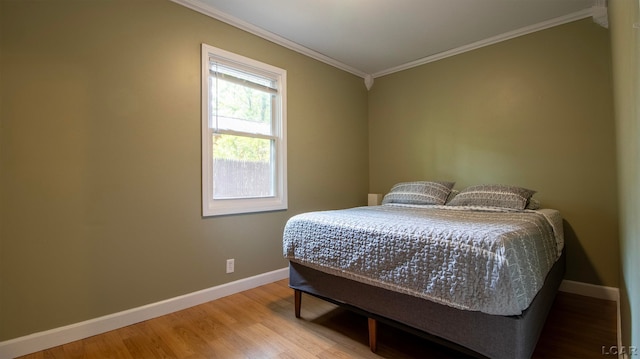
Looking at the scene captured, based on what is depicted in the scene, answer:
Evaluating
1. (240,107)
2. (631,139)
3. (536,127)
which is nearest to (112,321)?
(240,107)

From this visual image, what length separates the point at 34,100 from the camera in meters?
1.74

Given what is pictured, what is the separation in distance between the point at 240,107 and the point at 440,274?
224 cm

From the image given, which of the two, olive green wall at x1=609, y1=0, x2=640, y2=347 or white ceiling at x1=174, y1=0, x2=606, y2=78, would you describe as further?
white ceiling at x1=174, y1=0, x2=606, y2=78

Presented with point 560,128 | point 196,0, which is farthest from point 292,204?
point 560,128

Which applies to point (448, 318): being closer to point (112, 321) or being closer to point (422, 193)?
point (422, 193)

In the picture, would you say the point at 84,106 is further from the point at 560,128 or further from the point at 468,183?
the point at 560,128

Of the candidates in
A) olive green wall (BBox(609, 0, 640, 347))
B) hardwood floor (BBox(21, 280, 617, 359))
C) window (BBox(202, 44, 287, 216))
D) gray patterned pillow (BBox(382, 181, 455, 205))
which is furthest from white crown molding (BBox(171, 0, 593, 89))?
hardwood floor (BBox(21, 280, 617, 359))

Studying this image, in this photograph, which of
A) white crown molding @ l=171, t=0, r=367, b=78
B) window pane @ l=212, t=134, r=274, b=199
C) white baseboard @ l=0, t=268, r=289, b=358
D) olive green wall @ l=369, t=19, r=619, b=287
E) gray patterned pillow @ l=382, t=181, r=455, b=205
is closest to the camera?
white baseboard @ l=0, t=268, r=289, b=358

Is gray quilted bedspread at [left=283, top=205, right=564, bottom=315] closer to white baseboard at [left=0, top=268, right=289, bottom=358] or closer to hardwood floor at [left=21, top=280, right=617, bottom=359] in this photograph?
hardwood floor at [left=21, top=280, right=617, bottom=359]

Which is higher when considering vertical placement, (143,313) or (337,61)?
(337,61)

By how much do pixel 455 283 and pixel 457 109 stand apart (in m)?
2.55

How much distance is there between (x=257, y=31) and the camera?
2.80 metres

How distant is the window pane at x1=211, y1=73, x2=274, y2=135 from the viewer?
102 inches

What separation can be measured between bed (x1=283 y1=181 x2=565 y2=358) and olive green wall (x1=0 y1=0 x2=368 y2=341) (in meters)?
0.94
